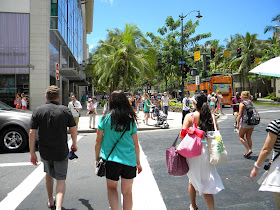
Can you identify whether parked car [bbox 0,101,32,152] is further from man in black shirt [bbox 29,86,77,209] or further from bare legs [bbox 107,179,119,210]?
bare legs [bbox 107,179,119,210]

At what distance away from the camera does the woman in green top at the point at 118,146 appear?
297 cm

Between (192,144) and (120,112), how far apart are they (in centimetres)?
95

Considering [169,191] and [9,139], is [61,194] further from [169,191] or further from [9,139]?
[9,139]

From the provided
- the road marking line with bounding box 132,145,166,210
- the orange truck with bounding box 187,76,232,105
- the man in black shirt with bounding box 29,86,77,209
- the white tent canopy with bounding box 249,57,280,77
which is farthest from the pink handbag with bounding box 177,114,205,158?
the orange truck with bounding box 187,76,232,105

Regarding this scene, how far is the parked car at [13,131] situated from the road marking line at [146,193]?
4.01 m

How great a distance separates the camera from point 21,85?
60.0 feet

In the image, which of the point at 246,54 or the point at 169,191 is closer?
the point at 169,191

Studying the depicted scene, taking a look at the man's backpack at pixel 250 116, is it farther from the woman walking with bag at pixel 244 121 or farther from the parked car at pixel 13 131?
the parked car at pixel 13 131

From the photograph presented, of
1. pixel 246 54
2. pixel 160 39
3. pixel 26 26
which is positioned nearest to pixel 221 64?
pixel 246 54

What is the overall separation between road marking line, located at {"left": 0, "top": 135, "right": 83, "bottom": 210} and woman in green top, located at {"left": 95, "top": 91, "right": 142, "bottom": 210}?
6.25 ft

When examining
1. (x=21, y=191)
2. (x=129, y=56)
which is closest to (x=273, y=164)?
(x=21, y=191)

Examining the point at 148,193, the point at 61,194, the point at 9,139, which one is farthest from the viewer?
the point at 9,139

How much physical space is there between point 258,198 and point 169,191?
140cm

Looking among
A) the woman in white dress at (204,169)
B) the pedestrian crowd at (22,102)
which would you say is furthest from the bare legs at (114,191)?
the pedestrian crowd at (22,102)
